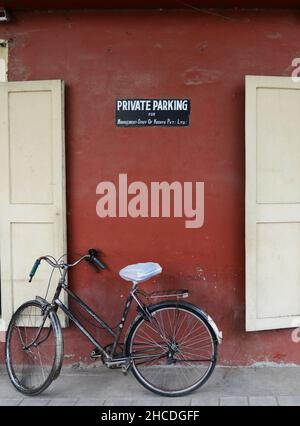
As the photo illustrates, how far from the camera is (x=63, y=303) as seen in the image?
16.2 ft

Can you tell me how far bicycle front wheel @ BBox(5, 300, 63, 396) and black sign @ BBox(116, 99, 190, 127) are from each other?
1832 mm

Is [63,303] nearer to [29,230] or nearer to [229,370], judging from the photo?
[29,230]

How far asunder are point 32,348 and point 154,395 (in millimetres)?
1245

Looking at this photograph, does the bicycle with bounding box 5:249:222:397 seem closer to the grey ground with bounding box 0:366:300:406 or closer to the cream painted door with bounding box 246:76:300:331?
the grey ground with bounding box 0:366:300:406

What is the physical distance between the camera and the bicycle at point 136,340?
4.52 meters

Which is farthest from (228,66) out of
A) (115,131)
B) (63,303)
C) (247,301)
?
(63,303)

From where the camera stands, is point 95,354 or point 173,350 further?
point 95,354

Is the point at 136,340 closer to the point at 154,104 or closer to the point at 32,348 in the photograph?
the point at 32,348

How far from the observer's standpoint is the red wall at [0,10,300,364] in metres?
4.98

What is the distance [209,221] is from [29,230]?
1633mm

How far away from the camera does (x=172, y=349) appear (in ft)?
15.0

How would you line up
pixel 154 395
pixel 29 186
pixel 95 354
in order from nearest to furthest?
pixel 154 395
pixel 95 354
pixel 29 186

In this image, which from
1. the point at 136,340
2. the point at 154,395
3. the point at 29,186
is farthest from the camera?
the point at 29,186

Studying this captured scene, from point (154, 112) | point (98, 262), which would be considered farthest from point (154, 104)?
point (98, 262)
